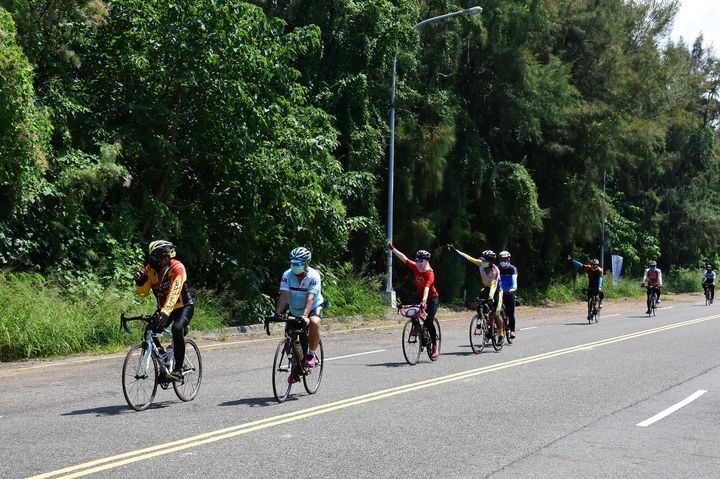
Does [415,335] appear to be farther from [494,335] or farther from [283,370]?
[283,370]

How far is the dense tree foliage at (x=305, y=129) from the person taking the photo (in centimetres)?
1861

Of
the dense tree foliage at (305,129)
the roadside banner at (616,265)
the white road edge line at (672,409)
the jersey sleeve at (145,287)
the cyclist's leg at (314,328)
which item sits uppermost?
the dense tree foliage at (305,129)

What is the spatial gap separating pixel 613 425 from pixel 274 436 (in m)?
3.75

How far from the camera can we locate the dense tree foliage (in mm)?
18609

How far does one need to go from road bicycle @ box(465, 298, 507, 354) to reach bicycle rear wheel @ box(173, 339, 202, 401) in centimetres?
713

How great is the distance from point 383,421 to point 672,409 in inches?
149

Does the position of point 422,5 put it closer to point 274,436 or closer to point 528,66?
point 528,66

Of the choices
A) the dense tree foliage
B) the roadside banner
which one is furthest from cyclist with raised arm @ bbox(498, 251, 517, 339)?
the roadside banner

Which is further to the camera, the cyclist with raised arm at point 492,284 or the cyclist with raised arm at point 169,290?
the cyclist with raised arm at point 492,284

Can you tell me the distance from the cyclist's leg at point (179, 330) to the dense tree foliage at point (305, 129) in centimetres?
758

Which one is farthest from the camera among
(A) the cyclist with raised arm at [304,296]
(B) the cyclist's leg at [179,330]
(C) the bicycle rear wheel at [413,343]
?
(C) the bicycle rear wheel at [413,343]

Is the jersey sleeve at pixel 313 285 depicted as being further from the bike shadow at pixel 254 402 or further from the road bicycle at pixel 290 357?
the bike shadow at pixel 254 402

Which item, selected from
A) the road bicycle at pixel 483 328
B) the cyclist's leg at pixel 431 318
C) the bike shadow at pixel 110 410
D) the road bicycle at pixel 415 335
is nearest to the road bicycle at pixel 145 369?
the bike shadow at pixel 110 410

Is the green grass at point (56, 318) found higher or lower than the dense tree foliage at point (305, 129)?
lower
